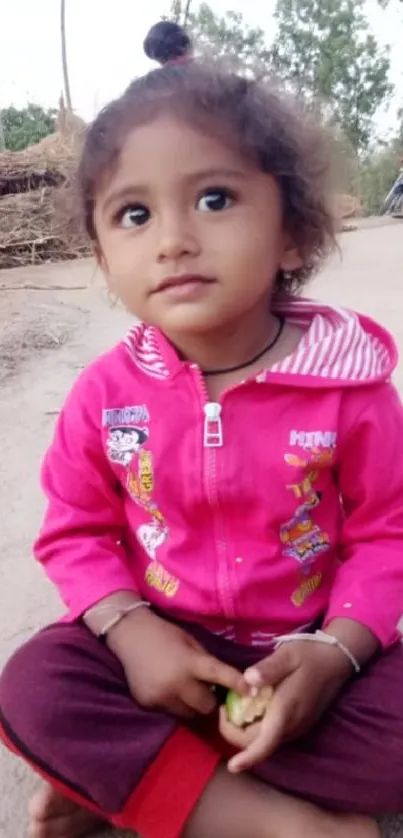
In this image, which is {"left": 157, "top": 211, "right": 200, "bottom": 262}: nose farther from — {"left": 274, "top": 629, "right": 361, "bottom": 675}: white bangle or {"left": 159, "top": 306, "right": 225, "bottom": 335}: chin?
{"left": 274, "top": 629, "right": 361, "bottom": 675}: white bangle

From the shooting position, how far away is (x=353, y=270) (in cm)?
402

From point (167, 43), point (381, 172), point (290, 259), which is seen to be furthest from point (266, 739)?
point (381, 172)

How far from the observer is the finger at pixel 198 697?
0.98m

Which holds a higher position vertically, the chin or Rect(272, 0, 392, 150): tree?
the chin

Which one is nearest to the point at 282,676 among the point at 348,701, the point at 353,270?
the point at 348,701

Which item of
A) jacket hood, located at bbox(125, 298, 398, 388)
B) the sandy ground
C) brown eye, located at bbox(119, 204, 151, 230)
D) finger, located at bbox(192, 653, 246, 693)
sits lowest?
the sandy ground

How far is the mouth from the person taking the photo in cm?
100

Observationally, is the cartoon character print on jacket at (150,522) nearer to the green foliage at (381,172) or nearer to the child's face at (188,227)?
the child's face at (188,227)

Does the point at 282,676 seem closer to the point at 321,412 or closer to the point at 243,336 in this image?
the point at 321,412

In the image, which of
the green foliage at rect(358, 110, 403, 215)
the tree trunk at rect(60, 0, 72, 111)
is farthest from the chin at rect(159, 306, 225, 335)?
the green foliage at rect(358, 110, 403, 215)

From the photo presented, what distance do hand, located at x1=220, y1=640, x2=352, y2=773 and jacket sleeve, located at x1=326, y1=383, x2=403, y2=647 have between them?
0.23ft

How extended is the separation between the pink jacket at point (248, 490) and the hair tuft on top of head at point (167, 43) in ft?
1.13

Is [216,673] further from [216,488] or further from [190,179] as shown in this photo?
[190,179]

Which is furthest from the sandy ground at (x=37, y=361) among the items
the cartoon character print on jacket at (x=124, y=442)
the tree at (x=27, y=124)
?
the tree at (x=27, y=124)
